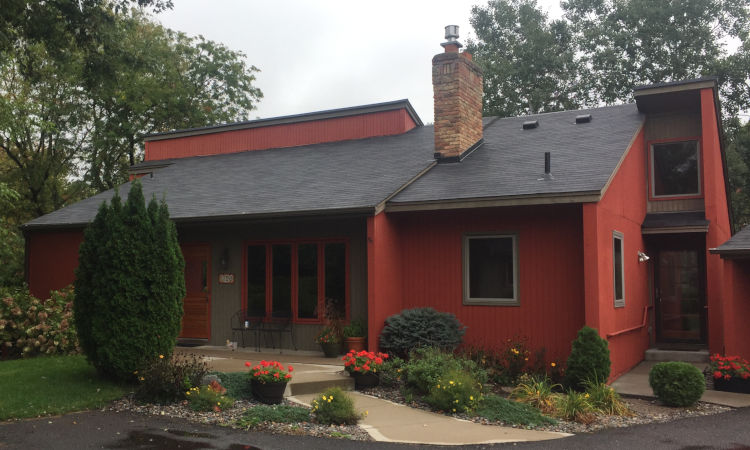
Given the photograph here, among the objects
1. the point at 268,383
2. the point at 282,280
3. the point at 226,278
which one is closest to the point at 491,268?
the point at 282,280

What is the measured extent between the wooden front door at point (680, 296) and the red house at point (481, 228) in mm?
29

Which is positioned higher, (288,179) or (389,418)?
(288,179)

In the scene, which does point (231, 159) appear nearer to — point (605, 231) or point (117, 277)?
point (117, 277)

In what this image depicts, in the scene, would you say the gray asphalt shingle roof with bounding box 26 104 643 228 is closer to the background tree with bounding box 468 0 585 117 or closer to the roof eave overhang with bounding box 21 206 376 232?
the roof eave overhang with bounding box 21 206 376 232

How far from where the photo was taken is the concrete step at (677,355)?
12.2 meters

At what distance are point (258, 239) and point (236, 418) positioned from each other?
574 centimetres

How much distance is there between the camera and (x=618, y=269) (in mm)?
11172

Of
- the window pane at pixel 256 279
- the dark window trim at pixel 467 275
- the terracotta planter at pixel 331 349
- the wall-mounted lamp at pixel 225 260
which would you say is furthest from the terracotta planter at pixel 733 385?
the wall-mounted lamp at pixel 225 260

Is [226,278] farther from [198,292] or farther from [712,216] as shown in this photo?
[712,216]

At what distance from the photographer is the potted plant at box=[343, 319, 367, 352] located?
11.0m

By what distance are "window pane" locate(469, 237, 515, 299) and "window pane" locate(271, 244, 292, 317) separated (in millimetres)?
3608

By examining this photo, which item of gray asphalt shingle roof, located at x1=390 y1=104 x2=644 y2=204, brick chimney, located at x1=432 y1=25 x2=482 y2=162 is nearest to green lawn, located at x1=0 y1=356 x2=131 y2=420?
gray asphalt shingle roof, located at x1=390 y1=104 x2=644 y2=204

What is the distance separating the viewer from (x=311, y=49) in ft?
63.1

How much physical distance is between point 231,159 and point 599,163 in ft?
33.8
